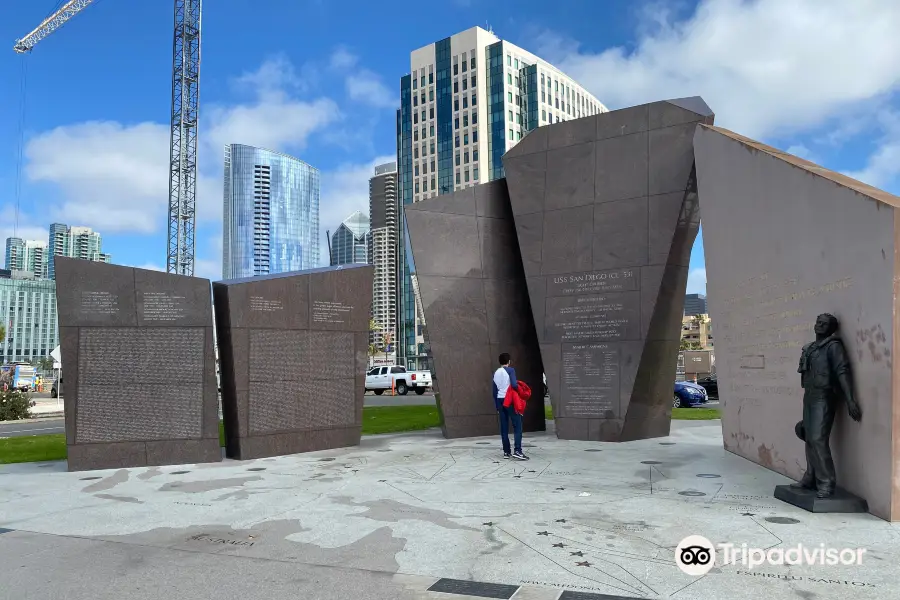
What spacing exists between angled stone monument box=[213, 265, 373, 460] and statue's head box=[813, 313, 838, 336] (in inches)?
297

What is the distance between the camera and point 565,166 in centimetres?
1292

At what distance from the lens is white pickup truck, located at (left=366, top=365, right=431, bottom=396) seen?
3566 centimetres

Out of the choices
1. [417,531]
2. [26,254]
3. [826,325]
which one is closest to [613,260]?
[826,325]

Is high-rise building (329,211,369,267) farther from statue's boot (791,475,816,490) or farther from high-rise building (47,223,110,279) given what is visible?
statue's boot (791,475,816,490)

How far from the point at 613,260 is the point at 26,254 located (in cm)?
18144

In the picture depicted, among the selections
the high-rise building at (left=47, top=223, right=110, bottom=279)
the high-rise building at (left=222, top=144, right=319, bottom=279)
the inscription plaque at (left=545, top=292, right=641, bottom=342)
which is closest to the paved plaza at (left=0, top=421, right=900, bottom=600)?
the inscription plaque at (left=545, top=292, right=641, bottom=342)

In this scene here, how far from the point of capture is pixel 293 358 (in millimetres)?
11297

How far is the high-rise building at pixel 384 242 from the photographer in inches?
4653

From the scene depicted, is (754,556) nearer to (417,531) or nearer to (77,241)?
(417,531)

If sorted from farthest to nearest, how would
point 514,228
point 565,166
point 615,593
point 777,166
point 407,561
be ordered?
point 514,228
point 565,166
point 777,166
point 407,561
point 615,593

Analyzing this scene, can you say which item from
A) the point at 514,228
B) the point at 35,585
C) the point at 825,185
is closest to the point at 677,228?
the point at 514,228

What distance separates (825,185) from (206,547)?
6.95 meters

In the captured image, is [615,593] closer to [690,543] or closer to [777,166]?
[690,543]

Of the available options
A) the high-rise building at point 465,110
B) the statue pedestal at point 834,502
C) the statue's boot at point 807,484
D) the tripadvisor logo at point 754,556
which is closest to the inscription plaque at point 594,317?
the statue's boot at point 807,484
